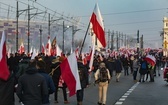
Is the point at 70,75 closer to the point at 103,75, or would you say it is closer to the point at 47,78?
the point at 47,78

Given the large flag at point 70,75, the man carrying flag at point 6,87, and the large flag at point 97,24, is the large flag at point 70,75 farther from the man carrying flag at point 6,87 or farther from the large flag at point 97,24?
the large flag at point 97,24

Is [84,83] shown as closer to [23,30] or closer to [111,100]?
[111,100]

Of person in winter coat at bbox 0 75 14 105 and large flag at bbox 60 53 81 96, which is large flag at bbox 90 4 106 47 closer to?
large flag at bbox 60 53 81 96

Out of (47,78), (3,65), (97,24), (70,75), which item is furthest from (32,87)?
(97,24)

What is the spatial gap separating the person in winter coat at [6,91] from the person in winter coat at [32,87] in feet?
1.27

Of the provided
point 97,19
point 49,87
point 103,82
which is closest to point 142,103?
point 103,82

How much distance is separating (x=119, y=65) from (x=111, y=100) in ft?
36.5

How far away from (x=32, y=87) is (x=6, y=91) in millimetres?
680

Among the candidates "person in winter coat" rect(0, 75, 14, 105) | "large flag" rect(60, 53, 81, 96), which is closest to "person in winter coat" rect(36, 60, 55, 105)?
"person in winter coat" rect(0, 75, 14, 105)

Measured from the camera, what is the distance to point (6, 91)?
7.52 metres

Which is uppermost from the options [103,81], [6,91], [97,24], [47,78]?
[97,24]

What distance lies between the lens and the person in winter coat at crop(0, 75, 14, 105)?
7500 millimetres

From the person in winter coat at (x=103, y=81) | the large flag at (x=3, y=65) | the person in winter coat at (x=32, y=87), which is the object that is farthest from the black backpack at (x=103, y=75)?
the person in winter coat at (x=32, y=87)

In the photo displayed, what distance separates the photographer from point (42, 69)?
7.79 m
